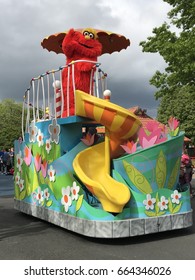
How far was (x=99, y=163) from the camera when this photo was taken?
6383 mm

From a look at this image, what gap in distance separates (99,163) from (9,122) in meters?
53.7

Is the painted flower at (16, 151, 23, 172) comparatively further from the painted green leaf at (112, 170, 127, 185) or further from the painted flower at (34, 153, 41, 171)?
the painted green leaf at (112, 170, 127, 185)

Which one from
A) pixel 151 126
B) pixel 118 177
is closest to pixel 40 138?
pixel 118 177

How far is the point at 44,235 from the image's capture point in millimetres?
6391

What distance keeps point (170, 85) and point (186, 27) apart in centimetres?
251

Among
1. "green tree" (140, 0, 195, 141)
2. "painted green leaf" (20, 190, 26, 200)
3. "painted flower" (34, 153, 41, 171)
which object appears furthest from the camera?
"green tree" (140, 0, 195, 141)

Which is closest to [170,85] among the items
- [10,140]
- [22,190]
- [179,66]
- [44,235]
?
[179,66]

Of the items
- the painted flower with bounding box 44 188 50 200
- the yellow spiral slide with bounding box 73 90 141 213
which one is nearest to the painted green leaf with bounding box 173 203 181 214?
the yellow spiral slide with bounding box 73 90 141 213

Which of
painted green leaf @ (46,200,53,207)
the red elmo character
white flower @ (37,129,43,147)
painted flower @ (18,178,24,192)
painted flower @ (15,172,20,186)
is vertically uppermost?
the red elmo character

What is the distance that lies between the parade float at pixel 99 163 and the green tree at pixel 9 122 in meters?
45.2

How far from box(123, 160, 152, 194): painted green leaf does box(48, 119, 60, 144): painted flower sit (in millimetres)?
1455

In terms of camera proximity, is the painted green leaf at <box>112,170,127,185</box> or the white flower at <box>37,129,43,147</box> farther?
the white flower at <box>37,129,43,147</box>

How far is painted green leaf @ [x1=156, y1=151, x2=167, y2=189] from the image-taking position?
610cm
